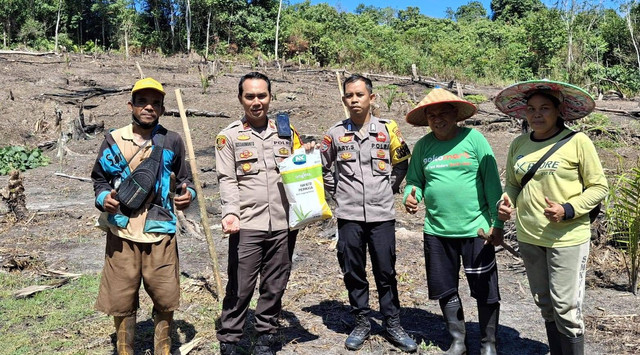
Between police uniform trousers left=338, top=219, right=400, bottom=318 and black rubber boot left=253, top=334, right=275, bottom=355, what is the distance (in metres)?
0.59

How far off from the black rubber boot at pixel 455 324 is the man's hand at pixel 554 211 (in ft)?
2.79

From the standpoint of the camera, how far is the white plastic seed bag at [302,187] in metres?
2.92

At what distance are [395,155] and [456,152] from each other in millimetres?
426

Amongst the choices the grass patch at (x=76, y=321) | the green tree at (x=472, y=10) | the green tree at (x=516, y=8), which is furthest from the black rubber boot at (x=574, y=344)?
the green tree at (x=472, y=10)

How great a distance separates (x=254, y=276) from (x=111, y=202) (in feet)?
3.02

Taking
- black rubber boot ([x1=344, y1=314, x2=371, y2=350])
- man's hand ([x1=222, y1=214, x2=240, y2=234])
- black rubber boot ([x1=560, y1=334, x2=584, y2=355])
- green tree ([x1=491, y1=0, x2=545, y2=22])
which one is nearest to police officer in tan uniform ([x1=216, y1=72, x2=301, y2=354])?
man's hand ([x1=222, y1=214, x2=240, y2=234])

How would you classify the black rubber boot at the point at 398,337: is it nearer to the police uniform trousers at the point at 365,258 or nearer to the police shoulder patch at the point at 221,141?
the police uniform trousers at the point at 365,258

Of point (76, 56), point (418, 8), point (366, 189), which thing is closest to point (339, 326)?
point (366, 189)

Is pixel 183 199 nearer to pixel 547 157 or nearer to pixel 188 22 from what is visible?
pixel 547 157

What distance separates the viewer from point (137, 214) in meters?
2.72

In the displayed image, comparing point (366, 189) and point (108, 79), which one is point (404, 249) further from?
point (108, 79)

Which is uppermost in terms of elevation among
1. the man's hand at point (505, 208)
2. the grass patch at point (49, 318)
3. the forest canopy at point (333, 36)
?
the forest canopy at point (333, 36)

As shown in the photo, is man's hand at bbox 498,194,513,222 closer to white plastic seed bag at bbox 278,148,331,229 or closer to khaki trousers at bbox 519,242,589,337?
khaki trousers at bbox 519,242,589,337

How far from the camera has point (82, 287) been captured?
4.43 metres
